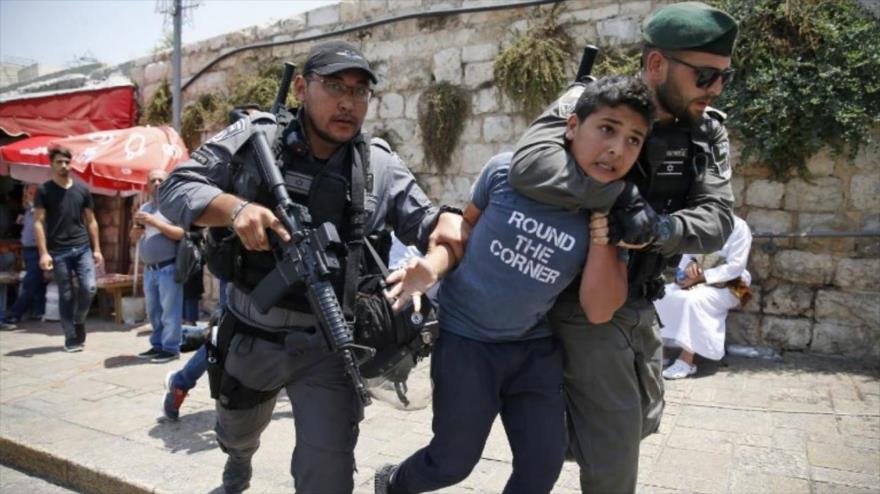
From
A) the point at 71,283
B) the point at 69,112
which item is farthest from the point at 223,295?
the point at 69,112

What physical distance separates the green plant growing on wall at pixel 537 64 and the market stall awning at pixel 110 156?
4.34 m

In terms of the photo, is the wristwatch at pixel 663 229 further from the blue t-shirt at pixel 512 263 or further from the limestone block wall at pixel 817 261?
the limestone block wall at pixel 817 261

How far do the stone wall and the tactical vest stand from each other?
4.60 m

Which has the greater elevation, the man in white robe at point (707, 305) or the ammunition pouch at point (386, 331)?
the ammunition pouch at point (386, 331)

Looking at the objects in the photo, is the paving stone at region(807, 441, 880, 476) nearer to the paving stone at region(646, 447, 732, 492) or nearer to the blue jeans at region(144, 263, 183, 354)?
the paving stone at region(646, 447, 732, 492)

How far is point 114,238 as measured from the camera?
1028cm

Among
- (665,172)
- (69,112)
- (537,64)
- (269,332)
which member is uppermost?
(537,64)

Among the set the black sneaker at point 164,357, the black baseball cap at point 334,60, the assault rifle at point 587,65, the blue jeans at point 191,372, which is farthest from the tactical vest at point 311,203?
the black sneaker at point 164,357

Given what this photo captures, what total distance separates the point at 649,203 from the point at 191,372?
3.16 m

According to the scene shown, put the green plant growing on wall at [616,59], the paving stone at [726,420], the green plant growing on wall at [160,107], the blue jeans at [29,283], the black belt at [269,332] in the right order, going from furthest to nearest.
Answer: the green plant growing on wall at [160,107] → the blue jeans at [29,283] → the green plant growing on wall at [616,59] → the paving stone at [726,420] → the black belt at [269,332]

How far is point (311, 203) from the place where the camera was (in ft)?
7.89

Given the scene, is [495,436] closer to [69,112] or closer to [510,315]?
[510,315]

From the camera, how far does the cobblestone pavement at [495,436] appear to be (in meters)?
3.42

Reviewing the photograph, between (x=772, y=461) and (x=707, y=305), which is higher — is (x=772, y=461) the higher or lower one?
the lower one
